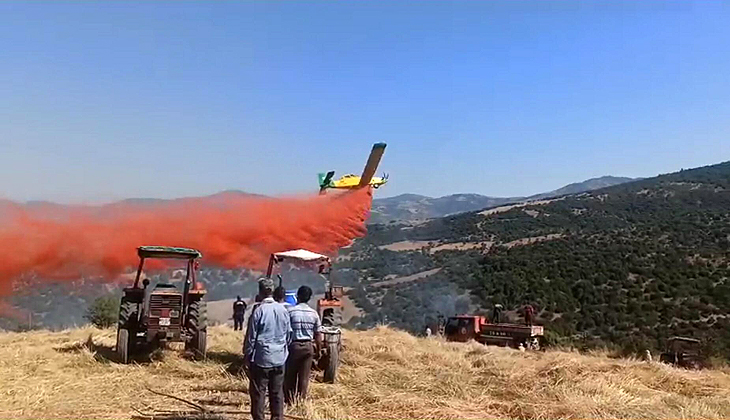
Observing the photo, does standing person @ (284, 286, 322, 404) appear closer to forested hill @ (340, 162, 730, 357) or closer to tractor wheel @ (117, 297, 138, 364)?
tractor wheel @ (117, 297, 138, 364)

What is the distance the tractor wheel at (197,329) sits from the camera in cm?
1641

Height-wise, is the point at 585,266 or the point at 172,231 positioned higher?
the point at 172,231

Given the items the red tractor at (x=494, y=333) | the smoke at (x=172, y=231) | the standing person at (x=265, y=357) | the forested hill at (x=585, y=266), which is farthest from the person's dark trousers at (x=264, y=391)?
the forested hill at (x=585, y=266)

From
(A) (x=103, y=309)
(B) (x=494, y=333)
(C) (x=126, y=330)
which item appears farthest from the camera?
(A) (x=103, y=309)

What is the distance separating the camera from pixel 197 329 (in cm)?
1656

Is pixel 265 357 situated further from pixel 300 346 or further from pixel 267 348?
pixel 300 346

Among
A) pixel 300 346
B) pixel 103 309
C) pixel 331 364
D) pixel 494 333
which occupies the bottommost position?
pixel 494 333

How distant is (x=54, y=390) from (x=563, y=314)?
33302 millimetres

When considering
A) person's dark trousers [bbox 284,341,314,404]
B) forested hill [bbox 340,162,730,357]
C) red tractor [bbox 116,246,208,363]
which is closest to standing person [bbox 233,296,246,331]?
red tractor [bbox 116,246,208,363]

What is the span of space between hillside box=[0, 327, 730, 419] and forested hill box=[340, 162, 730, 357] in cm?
1410

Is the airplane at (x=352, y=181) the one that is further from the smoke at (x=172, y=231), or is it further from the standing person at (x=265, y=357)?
the standing person at (x=265, y=357)

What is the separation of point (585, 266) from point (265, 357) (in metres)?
42.6

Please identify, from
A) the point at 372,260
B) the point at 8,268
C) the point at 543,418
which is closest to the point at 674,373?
the point at 543,418

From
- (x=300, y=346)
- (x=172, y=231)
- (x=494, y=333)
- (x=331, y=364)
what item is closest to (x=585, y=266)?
(x=494, y=333)
